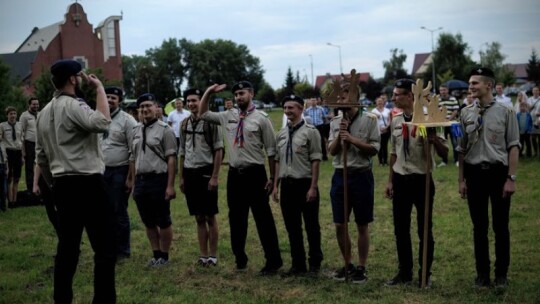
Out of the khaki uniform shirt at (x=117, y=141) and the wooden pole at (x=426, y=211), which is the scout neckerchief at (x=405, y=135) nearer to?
the wooden pole at (x=426, y=211)

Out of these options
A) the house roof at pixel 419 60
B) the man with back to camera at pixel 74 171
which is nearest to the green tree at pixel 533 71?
the house roof at pixel 419 60

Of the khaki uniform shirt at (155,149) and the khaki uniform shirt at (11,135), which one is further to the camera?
the khaki uniform shirt at (11,135)

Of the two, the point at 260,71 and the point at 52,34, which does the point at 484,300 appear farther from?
the point at 260,71

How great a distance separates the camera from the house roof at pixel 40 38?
219ft

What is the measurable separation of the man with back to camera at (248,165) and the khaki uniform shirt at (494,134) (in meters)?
2.43

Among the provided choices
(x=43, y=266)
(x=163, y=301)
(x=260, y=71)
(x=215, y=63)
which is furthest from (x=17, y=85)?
(x=260, y=71)

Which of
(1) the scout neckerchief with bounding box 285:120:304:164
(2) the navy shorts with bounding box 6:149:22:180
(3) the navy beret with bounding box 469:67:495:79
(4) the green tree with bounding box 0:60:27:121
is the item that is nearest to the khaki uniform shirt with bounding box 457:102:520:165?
(3) the navy beret with bounding box 469:67:495:79

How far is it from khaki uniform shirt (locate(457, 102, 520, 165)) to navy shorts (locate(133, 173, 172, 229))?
12.7 feet

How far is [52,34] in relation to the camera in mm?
67250

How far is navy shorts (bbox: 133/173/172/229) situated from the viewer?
8055 mm

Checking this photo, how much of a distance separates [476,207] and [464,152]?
23.5 inches

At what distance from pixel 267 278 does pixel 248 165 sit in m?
1.37

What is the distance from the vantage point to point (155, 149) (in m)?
8.05

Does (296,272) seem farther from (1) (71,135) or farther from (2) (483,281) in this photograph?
(1) (71,135)
